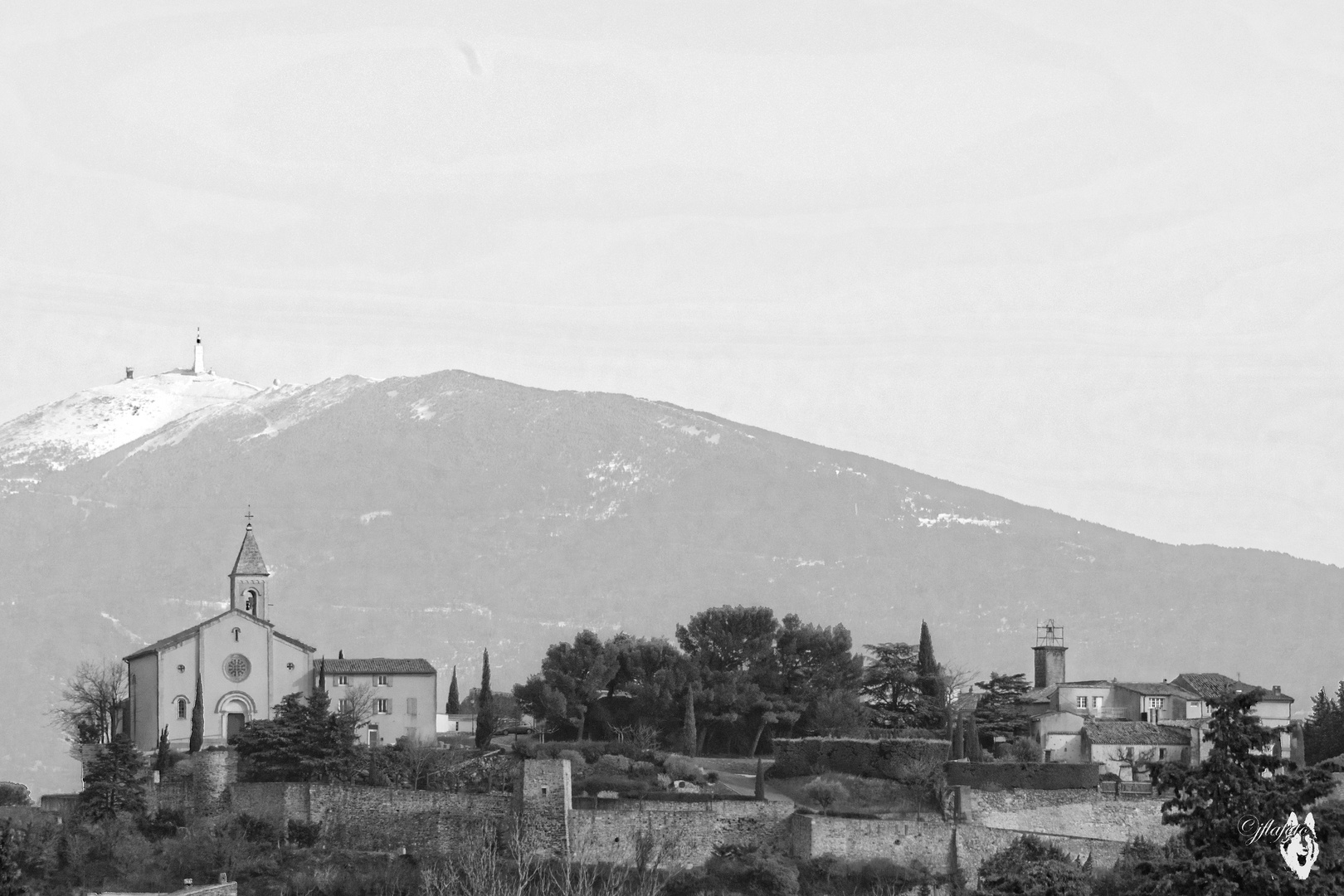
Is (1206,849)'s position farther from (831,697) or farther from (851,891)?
(831,697)

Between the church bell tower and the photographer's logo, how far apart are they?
66.2m

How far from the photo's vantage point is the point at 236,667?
103m

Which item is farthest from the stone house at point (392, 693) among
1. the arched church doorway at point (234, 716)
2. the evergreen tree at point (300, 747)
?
the evergreen tree at point (300, 747)

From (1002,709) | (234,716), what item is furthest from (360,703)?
(1002,709)

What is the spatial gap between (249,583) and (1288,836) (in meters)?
67.6

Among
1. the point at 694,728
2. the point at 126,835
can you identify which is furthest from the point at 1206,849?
the point at 694,728

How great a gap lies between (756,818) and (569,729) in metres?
24.6

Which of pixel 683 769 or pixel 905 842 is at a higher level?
pixel 683 769

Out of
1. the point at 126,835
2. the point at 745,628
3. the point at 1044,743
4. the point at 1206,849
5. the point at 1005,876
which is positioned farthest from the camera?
the point at 745,628

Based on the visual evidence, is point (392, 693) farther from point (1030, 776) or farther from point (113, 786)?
point (1030, 776)

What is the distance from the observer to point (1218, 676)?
112 meters

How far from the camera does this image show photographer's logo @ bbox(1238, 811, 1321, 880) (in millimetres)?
50406

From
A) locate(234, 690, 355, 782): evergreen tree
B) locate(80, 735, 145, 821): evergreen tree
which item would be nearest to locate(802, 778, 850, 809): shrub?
locate(234, 690, 355, 782): evergreen tree

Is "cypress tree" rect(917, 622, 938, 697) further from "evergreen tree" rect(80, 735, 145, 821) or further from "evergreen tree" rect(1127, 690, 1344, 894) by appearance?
"evergreen tree" rect(1127, 690, 1344, 894)
